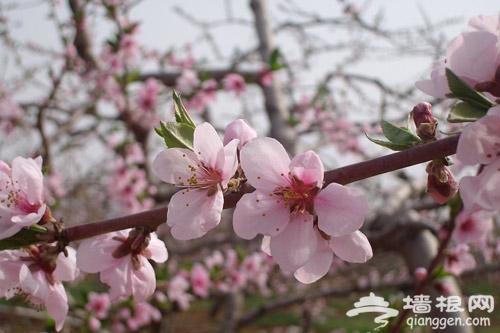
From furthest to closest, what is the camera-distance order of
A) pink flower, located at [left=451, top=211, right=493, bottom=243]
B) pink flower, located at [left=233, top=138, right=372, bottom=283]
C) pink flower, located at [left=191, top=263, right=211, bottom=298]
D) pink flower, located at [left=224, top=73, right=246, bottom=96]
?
pink flower, located at [left=224, top=73, right=246, bottom=96]
pink flower, located at [left=191, top=263, right=211, bottom=298]
pink flower, located at [left=451, top=211, right=493, bottom=243]
pink flower, located at [left=233, top=138, right=372, bottom=283]

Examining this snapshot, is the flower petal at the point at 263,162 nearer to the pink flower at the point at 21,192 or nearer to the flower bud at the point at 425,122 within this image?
the flower bud at the point at 425,122

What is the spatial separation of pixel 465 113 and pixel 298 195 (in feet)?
0.91

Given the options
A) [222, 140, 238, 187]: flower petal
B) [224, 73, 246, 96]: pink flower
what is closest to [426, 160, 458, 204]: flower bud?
[222, 140, 238, 187]: flower petal

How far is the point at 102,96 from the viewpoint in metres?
4.52

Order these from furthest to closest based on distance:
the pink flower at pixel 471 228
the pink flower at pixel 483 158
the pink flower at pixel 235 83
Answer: the pink flower at pixel 235 83 → the pink flower at pixel 471 228 → the pink flower at pixel 483 158

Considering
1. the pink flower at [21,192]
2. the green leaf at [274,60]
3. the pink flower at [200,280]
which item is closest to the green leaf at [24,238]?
the pink flower at [21,192]

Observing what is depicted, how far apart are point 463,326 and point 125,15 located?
3760 mm

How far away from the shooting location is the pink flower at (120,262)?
81 cm

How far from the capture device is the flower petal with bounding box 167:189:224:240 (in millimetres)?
690

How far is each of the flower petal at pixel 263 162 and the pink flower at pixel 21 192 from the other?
35cm

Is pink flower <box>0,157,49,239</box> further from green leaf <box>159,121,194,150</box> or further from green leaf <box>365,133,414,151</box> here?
green leaf <box>365,133,414,151</box>

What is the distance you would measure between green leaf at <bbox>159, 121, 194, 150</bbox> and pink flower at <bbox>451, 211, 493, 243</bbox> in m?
1.48

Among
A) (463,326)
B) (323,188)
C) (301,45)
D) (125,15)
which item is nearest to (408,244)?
(463,326)

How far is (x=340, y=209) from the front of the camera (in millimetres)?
674
